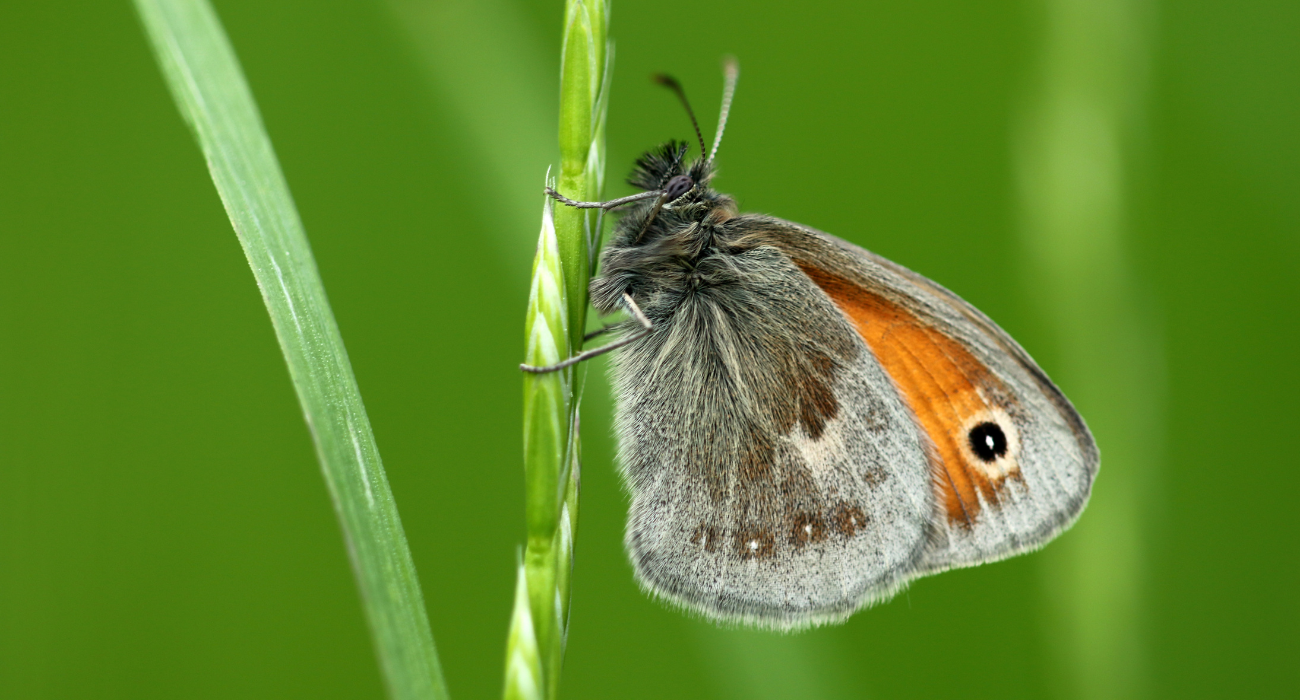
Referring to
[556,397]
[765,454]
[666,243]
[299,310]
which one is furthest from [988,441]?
[299,310]

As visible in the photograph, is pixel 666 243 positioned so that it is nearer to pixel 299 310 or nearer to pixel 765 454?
pixel 765 454

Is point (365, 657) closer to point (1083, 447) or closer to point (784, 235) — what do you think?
point (784, 235)

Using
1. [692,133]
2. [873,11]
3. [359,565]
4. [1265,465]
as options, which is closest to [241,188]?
→ [359,565]

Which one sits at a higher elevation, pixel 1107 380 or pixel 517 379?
pixel 517 379

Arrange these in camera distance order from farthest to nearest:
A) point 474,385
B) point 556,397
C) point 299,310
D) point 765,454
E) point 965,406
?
point 474,385 → point 965,406 → point 765,454 → point 556,397 → point 299,310

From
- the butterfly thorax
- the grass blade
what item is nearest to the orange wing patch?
the butterfly thorax

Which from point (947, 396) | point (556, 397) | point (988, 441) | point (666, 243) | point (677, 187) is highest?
point (677, 187)

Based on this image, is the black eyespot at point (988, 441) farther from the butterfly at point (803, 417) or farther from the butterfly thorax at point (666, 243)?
the butterfly thorax at point (666, 243)

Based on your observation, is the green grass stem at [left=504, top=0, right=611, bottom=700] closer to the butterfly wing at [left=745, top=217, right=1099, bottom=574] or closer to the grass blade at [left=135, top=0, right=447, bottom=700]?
the grass blade at [left=135, top=0, right=447, bottom=700]
